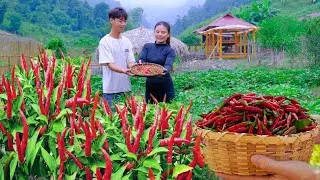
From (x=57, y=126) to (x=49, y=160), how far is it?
0.20 metres

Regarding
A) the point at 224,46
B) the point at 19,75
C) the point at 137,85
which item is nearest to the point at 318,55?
the point at 137,85

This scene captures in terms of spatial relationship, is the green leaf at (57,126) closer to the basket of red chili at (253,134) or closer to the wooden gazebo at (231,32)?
the basket of red chili at (253,134)

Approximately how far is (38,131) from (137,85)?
13.7 meters

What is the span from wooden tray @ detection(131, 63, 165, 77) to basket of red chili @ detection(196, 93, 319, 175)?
7.41ft

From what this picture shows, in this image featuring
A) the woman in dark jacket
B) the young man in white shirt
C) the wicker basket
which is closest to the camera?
the wicker basket

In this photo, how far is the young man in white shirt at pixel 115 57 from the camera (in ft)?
16.2

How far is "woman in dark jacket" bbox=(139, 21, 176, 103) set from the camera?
519 cm

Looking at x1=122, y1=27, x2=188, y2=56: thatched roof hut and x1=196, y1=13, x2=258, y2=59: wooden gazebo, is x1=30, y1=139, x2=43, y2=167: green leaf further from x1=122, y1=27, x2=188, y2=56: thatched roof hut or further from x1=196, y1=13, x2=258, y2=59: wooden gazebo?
x1=196, y1=13, x2=258, y2=59: wooden gazebo

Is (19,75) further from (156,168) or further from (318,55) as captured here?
(318,55)

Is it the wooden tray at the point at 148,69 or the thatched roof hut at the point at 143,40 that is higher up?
the wooden tray at the point at 148,69

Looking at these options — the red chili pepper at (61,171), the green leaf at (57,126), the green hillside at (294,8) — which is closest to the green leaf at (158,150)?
the red chili pepper at (61,171)

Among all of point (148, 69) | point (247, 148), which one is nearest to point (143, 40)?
point (148, 69)

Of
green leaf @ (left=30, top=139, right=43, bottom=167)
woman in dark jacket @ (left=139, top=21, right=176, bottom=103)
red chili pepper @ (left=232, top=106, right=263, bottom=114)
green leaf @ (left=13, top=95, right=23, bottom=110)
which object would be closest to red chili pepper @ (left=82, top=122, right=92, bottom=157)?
green leaf @ (left=30, top=139, right=43, bottom=167)

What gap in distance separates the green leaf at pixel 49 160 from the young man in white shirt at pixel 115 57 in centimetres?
282
